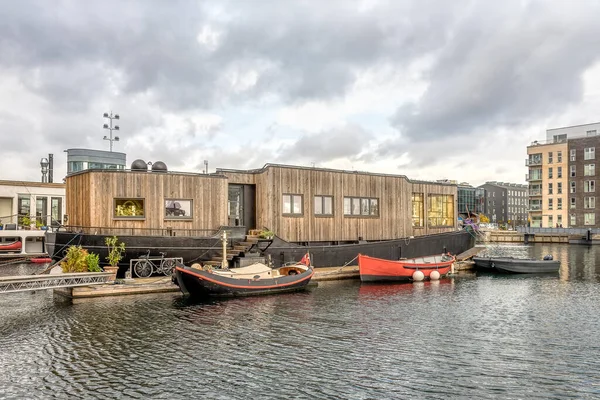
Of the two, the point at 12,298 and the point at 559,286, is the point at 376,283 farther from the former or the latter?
the point at 12,298

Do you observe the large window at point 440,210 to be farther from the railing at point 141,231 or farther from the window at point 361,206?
the railing at point 141,231

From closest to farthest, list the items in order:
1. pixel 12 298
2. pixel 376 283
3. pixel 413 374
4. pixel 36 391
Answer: pixel 36 391 → pixel 413 374 → pixel 12 298 → pixel 376 283

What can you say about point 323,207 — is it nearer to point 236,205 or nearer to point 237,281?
point 236,205

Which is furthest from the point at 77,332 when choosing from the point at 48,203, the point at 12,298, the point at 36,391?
the point at 48,203

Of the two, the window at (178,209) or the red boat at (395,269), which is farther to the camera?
the red boat at (395,269)

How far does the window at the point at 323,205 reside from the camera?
110 ft

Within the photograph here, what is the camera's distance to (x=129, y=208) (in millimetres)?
27734

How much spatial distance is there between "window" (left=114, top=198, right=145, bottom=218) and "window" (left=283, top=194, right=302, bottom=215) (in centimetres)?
923

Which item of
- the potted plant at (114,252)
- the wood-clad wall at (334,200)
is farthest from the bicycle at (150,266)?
the wood-clad wall at (334,200)

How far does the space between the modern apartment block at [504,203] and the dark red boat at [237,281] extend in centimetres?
14921

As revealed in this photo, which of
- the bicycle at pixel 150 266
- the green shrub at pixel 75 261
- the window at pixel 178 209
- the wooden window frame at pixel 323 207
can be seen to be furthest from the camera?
the wooden window frame at pixel 323 207

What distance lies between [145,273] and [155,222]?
3.01 metres

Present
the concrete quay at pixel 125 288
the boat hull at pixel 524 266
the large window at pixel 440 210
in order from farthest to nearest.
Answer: the large window at pixel 440 210 < the boat hull at pixel 524 266 < the concrete quay at pixel 125 288

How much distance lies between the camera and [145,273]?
88.2 feet
